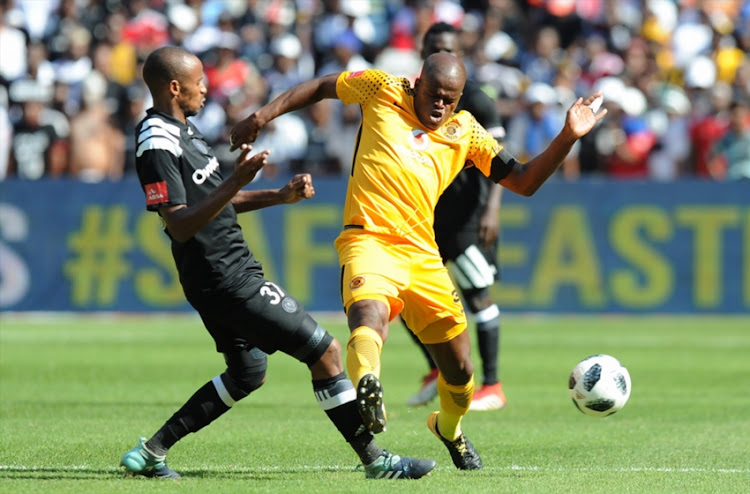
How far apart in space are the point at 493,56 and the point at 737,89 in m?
3.80

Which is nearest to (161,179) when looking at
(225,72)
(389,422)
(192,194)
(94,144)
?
(192,194)

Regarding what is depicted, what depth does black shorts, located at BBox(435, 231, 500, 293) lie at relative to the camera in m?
9.99

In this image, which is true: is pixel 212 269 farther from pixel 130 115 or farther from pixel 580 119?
pixel 130 115

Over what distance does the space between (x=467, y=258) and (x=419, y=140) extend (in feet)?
10.4

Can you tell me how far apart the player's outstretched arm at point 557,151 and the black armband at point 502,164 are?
0.02 m

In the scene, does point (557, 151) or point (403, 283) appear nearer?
point (403, 283)

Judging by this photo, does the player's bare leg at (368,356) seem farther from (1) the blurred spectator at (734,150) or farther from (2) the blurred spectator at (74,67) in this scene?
(2) the blurred spectator at (74,67)

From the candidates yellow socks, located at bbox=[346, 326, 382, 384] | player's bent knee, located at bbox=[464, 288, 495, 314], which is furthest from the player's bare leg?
player's bent knee, located at bbox=[464, 288, 495, 314]

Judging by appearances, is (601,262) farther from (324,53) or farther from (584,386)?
(584,386)

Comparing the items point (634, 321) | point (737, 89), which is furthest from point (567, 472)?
point (737, 89)

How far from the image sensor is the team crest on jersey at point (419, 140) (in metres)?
6.91

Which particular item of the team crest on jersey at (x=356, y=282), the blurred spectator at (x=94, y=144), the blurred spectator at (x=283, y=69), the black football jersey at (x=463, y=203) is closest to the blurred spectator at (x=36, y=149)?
the blurred spectator at (x=94, y=144)

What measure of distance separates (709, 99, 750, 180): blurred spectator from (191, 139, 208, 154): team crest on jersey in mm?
12512

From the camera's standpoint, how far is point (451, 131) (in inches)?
274
